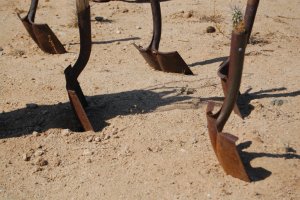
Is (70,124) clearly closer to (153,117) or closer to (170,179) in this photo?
(153,117)

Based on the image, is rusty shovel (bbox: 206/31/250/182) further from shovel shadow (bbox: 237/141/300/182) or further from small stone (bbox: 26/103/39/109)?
small stone (bbox: 26/103/39/109)

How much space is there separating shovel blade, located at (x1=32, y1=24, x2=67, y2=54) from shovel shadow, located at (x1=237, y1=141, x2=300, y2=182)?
126 inches

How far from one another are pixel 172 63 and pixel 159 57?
0.56 feet

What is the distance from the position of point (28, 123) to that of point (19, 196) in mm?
995

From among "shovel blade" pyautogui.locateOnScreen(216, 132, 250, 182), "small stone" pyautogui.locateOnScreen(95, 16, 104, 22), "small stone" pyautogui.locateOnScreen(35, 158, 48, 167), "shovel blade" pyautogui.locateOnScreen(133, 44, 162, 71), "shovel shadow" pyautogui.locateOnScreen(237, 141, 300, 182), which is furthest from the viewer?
"small stone" pyautogui.locateOnScreen(95, 16, 104, 22)

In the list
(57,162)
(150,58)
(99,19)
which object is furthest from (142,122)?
(99,19)

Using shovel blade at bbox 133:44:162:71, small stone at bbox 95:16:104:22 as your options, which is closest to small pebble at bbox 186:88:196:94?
shovel blade at bbox 133:44:162:71

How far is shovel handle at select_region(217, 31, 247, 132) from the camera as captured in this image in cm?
295

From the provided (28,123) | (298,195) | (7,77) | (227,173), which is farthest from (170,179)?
(7,77)

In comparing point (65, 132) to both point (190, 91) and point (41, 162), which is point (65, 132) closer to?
point (41, 162)

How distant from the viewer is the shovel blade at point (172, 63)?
17.3ft

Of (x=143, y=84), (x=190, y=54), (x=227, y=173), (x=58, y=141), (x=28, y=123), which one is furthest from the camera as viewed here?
(x=190, y=54)

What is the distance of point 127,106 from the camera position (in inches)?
176

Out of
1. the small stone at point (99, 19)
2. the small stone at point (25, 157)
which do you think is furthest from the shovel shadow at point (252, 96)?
the small stone at point (99, 19)
